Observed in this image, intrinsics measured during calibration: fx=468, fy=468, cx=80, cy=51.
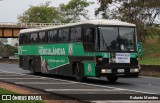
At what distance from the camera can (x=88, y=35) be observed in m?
23.3

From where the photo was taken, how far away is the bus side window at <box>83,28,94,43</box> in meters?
23.0

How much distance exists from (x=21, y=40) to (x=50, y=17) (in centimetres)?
10444

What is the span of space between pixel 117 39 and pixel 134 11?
188ft

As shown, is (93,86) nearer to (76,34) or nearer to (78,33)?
(78,33)

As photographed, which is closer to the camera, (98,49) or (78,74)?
(98,49)

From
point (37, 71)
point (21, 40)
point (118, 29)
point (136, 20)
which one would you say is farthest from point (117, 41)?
point (136, 20)

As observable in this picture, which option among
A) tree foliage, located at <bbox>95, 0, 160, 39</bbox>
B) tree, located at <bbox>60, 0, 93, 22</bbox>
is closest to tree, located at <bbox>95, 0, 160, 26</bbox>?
tree foliage, located at <bbox>95, 0, 160, 39</bbox>

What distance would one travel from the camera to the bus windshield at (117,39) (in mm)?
22766

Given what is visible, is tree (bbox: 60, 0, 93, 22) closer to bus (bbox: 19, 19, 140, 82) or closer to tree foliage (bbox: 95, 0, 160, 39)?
tree foliage (bbox: 95, 0, 160, 39)

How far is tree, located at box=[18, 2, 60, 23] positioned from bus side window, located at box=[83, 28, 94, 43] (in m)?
113

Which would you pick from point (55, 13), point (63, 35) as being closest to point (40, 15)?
point (55, 13)

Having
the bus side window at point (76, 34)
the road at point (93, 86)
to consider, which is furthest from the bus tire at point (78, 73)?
the bus side window at point (76, 34)

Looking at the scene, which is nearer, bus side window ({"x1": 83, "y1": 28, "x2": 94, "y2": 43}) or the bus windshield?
the bus windshield

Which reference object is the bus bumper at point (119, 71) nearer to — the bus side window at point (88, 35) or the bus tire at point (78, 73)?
the bus side window at point (88, 35)
